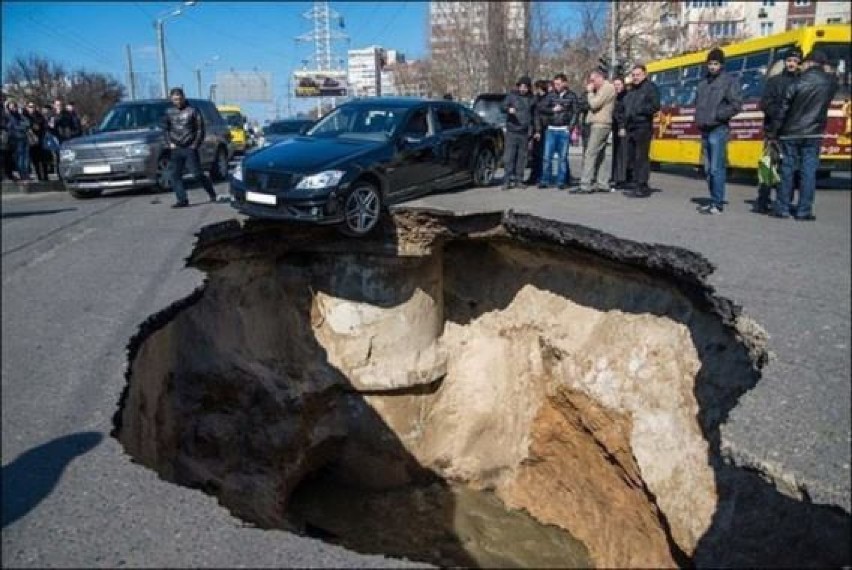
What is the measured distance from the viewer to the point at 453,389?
8.54 m

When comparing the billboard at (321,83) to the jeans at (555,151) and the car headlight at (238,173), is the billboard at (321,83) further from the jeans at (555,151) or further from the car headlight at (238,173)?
the car headlight at (238,173)

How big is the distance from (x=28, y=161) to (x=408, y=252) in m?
6.35

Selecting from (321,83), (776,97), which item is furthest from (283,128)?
(776,97)

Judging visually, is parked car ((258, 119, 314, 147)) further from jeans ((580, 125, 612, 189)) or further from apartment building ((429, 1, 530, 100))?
jeans ((580, 125, 612, 189))

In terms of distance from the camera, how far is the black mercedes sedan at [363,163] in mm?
6168

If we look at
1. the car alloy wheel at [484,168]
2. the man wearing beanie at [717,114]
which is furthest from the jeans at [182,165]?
the man wearing beanie at [717,114]

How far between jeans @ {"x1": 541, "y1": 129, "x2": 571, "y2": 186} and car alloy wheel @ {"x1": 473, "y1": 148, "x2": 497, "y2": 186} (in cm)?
83

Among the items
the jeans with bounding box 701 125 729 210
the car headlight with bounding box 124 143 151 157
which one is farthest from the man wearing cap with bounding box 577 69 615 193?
the car headlight with bounding box 124 143 151 157

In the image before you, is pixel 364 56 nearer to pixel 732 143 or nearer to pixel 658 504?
pixel 732 143

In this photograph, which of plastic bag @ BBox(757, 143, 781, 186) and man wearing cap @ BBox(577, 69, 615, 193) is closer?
plastic bag @ BBox(757, 143, 781, 186)

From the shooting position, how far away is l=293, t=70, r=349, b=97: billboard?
46.9ft

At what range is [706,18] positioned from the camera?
29938 mm

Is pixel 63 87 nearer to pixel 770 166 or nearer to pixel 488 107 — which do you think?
pixel 488 107

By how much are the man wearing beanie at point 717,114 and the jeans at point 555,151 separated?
2531 mm
